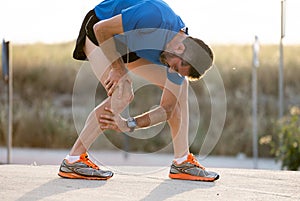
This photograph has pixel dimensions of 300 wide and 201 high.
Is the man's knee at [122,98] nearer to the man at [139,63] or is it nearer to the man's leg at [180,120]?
the man at [139,63]

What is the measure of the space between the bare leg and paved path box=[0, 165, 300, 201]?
0.76 feet

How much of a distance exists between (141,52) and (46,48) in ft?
53.0

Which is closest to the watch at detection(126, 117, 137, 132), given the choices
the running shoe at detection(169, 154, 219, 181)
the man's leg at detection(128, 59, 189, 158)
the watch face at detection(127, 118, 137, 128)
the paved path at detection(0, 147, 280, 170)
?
the watch face at detection(127, 118, 137, 128)

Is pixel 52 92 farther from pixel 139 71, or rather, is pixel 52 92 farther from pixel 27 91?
pixel 139 71

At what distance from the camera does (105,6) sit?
13.2 ft

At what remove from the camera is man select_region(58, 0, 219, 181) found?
3709 millimetres

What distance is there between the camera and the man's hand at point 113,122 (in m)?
3.90

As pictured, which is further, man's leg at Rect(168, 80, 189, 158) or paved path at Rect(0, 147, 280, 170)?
paved path at Rect(0, 147, 280, 170)

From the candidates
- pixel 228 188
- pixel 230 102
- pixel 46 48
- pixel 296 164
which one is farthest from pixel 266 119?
pixel 228 188

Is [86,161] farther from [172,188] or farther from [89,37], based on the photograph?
[89,37]

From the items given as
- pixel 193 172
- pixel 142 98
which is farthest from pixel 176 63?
pixel 142 98

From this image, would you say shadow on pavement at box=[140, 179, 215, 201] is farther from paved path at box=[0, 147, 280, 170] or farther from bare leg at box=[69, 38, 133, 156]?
paved path at box=[0, 147, 280, 170]

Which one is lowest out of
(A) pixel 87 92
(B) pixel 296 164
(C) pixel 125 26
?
(B) pixel 296 164

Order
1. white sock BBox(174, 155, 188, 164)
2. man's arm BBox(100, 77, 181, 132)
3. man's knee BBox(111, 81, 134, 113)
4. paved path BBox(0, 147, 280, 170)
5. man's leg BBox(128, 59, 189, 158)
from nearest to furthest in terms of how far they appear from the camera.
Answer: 1. man's knee BBox(111, 81, 134, 113)
2. man's arm BBox(100, 77, 181, 132)
3. man's leg BBox(128, 59, 189, 158)
4. white sock BBox(174, 155, 188, 164)
5. paved path BBox(0, 147, 280, 170)
